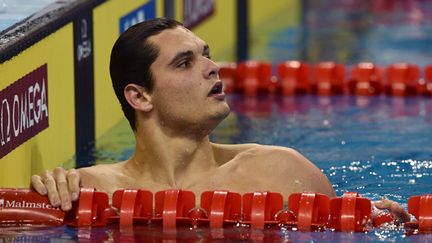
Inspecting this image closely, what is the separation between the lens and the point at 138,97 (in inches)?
166

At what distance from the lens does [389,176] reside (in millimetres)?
5230

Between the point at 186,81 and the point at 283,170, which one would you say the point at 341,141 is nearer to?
the point at 283,170

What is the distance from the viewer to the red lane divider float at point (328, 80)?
7285mm

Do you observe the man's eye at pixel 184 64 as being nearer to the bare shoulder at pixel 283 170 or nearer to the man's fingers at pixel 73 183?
the bare shoulder at pixel 283 170

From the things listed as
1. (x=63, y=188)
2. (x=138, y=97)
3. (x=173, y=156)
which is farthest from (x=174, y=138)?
(x=63, y=188)

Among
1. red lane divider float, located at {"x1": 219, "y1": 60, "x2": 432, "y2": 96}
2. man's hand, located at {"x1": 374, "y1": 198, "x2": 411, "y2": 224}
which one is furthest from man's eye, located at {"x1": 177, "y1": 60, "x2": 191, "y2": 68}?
red lane divider float, located at {"x1": 219, "y1": 60, "x2": 432, "y2": 96}

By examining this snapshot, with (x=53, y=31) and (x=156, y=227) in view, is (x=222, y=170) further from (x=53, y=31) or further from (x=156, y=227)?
(x=53, y=31)

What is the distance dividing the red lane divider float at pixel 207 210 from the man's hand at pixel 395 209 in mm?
30

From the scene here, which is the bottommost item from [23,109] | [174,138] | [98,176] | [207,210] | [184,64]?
[207,210]

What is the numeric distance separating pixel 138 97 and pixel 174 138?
0.18 metres

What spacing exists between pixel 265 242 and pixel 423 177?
1.48 metres

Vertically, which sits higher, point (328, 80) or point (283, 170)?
point (328, 80)

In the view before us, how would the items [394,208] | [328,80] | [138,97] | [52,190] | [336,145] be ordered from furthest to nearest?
[328,80], [336,145], [138,97], [52,190], [394,208]

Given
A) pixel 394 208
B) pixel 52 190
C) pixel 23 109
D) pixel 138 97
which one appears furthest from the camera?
pixel 23 109
